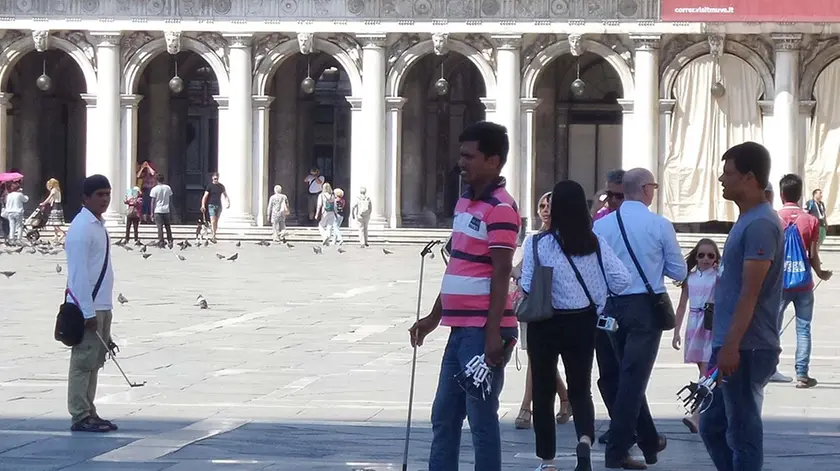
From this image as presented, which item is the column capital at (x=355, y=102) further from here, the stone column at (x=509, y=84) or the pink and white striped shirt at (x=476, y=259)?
the pink and white striped shirt at (x=476, y=259)

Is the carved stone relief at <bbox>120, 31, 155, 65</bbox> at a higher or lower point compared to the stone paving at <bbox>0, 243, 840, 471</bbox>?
higher

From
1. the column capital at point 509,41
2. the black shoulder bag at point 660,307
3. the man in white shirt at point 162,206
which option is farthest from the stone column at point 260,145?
the black shoulder bag at point 660,307

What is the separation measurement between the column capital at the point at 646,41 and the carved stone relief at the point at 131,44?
11279mm

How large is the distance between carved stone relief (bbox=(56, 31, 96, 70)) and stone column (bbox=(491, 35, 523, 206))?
946 cm

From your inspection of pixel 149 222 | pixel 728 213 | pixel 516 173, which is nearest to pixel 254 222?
pixel 149 222

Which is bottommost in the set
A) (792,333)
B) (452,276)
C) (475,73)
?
(792,333)

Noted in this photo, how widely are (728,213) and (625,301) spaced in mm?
30449

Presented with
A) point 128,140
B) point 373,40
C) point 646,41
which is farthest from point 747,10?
point 128,140

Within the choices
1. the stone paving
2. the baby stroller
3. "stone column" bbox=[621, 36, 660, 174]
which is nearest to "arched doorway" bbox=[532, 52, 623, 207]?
"stone column" bbox=[621, 36, 660, 174]

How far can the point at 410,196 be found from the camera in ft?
136

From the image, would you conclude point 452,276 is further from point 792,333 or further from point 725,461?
point 792,333

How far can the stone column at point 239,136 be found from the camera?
38.7m

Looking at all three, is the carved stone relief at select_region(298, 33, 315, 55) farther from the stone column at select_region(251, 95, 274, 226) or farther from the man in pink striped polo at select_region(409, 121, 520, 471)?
the man in pink striped polo at select_region(409, 121, 520, 471)

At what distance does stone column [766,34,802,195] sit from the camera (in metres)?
37.3
